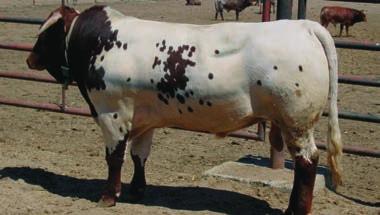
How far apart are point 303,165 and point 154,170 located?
1893mm

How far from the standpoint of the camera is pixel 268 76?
506 cm

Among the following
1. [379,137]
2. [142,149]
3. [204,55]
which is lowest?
[379,137]

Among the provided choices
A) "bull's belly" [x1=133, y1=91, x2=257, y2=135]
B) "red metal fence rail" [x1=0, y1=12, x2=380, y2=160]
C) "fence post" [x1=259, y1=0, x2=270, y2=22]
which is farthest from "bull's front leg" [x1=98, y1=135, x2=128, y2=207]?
"fence post" [x1=259, y1=0, x2=270, y2=22]

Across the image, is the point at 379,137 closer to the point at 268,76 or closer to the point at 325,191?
the point at 325,191

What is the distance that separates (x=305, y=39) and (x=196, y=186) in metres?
1.68

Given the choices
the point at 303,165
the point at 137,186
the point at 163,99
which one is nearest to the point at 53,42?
the point at 163,99

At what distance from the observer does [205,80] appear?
17.1 ft

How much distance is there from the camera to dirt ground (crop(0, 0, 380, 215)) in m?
5.67

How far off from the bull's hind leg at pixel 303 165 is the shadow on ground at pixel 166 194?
1.16 ft

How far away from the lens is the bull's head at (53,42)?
5.89 m

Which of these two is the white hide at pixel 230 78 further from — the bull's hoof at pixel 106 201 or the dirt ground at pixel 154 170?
the dirt ground at pixel 154 170

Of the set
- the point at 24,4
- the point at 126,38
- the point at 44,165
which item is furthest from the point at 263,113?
the point at 24,4

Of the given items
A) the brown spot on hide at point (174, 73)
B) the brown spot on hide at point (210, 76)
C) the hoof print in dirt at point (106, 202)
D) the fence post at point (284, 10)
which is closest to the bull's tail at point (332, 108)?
the brown spot on hide at point (210, 76)

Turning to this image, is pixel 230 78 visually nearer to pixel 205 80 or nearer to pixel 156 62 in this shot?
pixel 205 80
